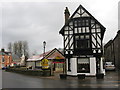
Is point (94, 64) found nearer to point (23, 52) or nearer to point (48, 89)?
point (48, 89)

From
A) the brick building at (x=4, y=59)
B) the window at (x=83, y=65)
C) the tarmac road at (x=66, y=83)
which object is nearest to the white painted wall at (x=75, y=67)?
the window at (x=83, y=65)

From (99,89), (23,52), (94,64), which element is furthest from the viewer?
(23,52)

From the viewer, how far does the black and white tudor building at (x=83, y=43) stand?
2006 cm

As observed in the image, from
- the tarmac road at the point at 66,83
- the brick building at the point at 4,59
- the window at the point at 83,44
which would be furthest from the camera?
the brick building at the point at 4,59

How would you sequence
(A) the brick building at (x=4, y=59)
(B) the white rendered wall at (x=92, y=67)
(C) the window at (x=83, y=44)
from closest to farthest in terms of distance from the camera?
1. (B) the white rendered wall at (x=92, y=67)
2. (C) the window at (x=83, y=44)
3. (A) the brick building at (x=4, y=59)

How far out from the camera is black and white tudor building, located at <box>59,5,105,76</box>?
65.8ft

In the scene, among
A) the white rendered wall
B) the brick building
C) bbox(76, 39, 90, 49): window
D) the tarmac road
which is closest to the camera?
the tarmac road

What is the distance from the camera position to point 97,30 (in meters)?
20.5

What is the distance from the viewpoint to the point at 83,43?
2048 centimetres

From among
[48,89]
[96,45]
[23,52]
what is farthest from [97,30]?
[23,52]

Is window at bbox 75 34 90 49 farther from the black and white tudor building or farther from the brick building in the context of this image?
the brick building

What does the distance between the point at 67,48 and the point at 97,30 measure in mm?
5288

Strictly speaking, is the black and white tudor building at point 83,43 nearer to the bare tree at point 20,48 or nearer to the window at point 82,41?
the window at point 82,41

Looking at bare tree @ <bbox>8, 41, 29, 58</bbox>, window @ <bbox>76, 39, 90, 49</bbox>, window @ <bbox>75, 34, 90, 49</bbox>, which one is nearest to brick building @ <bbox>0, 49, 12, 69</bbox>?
bare tree @ <bbox>8, 41, 29, 58</bbox>
